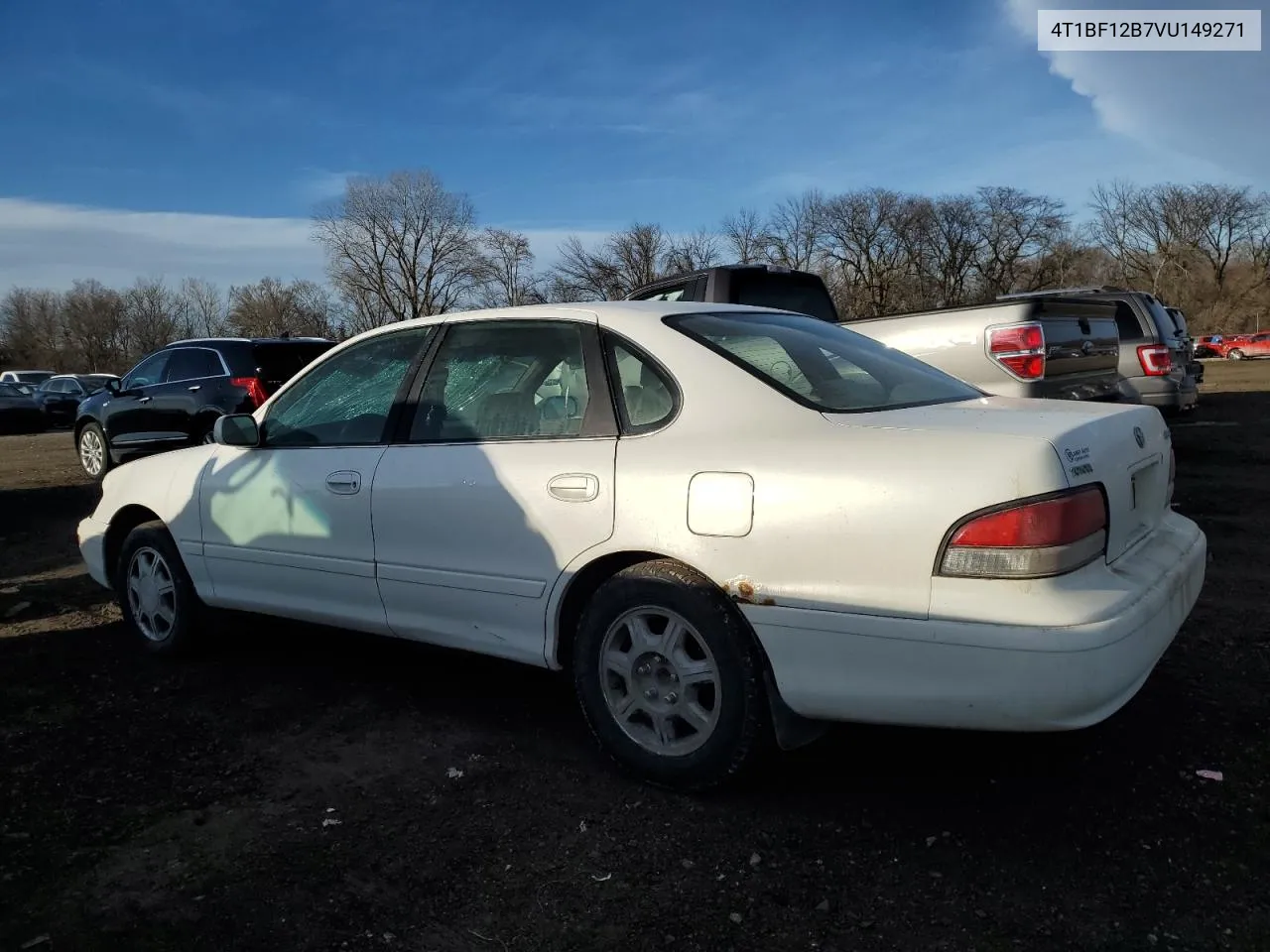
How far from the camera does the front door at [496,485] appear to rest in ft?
10.4

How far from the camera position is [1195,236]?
74062mm

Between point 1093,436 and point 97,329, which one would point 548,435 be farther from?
point 97,329

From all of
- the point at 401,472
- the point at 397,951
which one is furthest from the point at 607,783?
the point at 401,472

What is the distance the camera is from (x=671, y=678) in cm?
299

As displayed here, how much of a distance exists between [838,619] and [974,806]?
805mm

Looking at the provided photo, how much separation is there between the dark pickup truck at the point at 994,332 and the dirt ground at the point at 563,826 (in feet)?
9.06

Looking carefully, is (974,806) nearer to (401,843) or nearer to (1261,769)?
(1261,769)

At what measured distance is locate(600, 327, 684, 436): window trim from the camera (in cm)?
306

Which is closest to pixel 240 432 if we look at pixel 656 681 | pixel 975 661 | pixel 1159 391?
pixel 656 681

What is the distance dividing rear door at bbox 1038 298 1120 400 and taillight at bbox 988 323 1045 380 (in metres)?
0.07

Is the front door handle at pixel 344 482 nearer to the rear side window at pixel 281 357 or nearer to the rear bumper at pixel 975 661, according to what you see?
the rear bumper at pixel 975 661

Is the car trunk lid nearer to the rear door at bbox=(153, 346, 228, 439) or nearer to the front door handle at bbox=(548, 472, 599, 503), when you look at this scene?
the front door handle at bbox=(548, 472, 599, 503)

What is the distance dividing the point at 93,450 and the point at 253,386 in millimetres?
3776

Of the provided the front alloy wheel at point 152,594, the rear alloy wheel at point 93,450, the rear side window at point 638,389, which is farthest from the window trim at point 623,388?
the rear alloy wheel at point 93,450
